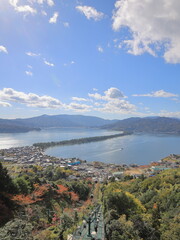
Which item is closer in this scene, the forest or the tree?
the forest

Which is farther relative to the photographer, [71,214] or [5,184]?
[5,184]

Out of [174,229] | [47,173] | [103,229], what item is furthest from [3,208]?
[47,173]

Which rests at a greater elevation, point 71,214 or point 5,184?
point 5,184

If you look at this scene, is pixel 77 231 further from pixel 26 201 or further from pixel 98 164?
pixel 98 164

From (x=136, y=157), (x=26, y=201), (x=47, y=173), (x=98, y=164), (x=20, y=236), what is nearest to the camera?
(x=20, y=236)

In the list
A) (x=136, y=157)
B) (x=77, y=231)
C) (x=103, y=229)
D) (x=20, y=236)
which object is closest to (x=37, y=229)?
(x=77, y=231)

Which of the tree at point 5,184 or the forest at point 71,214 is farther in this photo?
the tree at point 5,184

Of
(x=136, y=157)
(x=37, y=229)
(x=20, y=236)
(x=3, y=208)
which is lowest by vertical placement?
(x=136, y=157)

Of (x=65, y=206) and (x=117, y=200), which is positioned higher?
(x=117, y=200)

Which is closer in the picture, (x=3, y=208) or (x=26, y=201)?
(x=3, y=208)

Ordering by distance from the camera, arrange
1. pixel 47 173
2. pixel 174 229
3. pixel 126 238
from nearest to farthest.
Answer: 1. pixel 126 238
2. pixel 174 229
3. pixel 47 173
